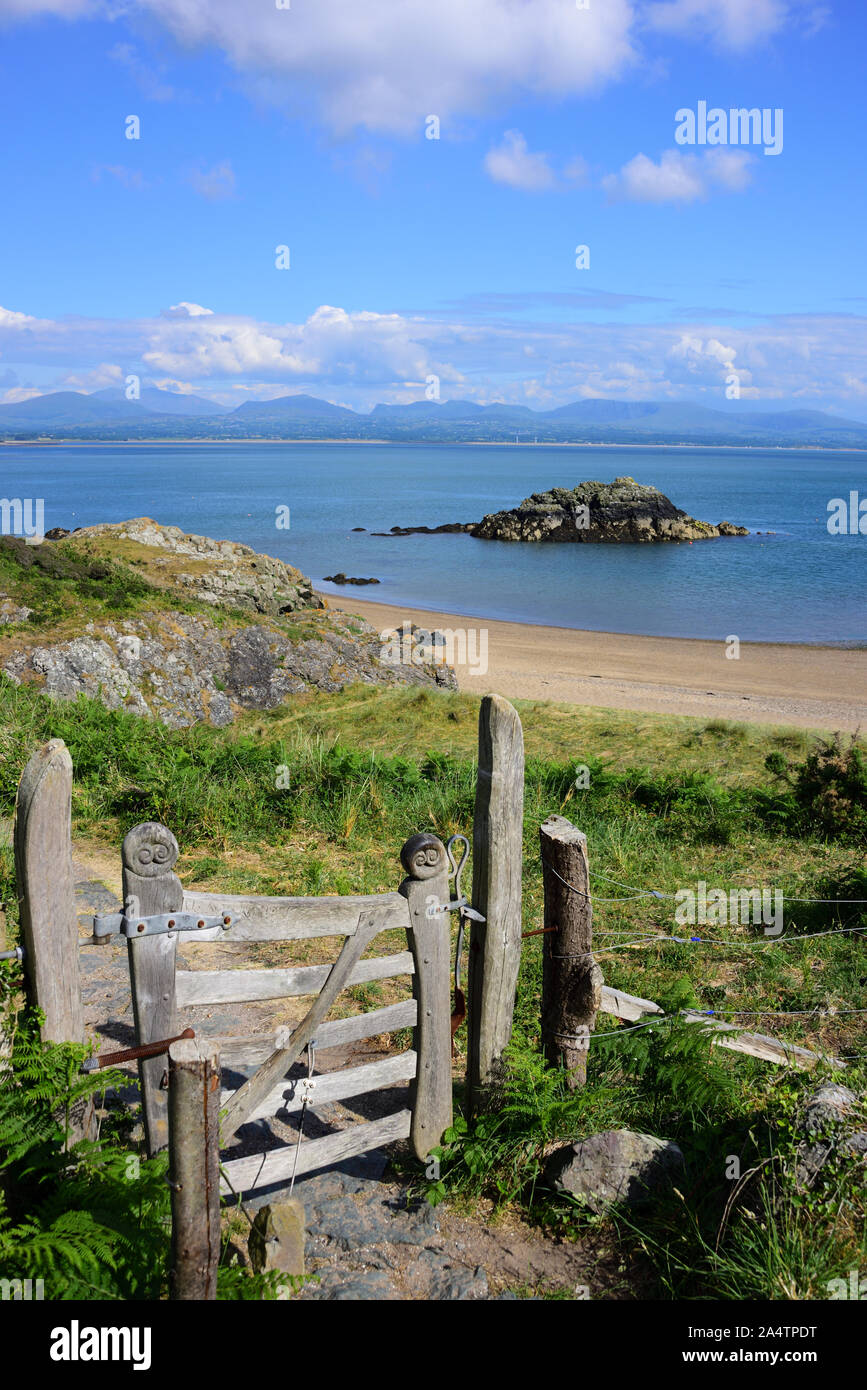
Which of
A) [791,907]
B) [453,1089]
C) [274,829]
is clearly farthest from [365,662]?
[453,1089]

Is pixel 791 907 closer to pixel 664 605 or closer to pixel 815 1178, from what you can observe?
pixel 815 1178

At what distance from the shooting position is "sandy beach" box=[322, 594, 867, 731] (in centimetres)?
2211

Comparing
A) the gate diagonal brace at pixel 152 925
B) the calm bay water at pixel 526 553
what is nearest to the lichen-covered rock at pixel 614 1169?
the gate diagonal brace at pixel 152 925

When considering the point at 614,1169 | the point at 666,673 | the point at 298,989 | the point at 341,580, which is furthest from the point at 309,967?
the point at 341,580

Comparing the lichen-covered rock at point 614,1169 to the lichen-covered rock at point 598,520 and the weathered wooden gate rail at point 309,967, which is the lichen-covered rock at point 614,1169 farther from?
the lichen-covered rock at point 598,520

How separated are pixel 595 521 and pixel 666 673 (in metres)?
43.9

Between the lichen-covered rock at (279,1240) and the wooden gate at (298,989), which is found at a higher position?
the wooden gate at (298,989)

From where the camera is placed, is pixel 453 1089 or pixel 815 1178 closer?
pixel 815 1178

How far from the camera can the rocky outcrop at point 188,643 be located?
13523 mm

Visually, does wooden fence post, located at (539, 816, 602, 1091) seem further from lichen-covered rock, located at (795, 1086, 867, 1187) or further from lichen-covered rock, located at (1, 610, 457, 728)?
lichen-covered rock, located at (1, 610, 457, 728)

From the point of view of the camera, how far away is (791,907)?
757 centimetres

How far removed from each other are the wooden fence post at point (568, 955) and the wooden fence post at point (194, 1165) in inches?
86.6
